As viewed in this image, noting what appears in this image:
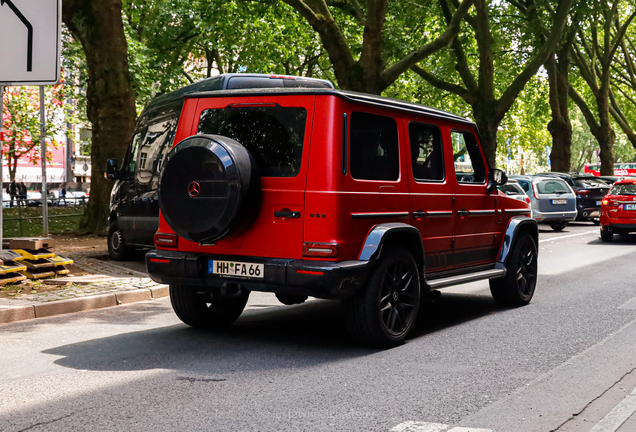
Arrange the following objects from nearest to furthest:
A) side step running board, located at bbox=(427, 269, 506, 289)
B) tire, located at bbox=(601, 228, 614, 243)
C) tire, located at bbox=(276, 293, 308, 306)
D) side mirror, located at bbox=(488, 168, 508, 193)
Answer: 1. tire, located at bbox=(276, 293, 308, 306)
2. side step running board, located at bbox=(427, 269, 506, 289)
3. side mirror, located at bbox=(488, 168, 508, 193)
4. tire, located at bbox=(601, 228, 614, 243)

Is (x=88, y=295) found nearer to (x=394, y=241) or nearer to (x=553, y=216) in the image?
(x=394, y=241)

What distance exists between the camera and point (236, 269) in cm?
636

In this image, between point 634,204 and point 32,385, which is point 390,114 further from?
point 634,204

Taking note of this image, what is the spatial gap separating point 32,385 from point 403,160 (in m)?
3.55

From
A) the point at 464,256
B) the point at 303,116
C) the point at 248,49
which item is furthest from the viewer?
the point at 248,49

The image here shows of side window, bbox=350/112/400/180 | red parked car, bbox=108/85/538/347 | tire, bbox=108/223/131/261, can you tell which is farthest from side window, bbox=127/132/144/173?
side window, bbox=350/112/400/180

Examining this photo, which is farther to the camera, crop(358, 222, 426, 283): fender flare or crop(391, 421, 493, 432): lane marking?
crop(358, 222, 426, 283): fender flare

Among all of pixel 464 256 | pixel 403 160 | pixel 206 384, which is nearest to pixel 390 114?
pixel 403 160

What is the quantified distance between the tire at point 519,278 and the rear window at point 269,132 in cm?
347

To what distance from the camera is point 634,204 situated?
18125 millimetres

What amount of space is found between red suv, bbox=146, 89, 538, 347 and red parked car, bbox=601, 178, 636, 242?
1252 cm

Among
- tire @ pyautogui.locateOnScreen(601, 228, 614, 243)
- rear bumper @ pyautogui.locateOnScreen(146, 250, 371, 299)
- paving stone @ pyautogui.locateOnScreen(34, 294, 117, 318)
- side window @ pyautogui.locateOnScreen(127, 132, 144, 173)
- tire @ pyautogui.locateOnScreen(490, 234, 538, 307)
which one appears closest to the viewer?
rear bumper @ pyautogui.locateOnScreen(146, 250, 371, 299)

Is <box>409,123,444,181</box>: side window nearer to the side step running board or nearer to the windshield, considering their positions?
the side step running board

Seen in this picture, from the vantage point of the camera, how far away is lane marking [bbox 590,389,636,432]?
14.2ft
